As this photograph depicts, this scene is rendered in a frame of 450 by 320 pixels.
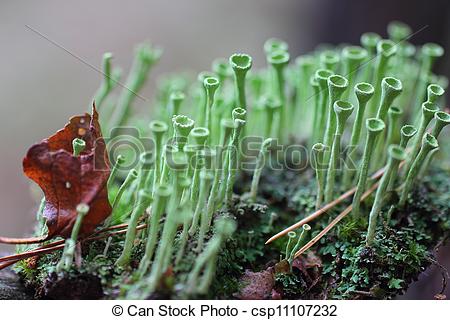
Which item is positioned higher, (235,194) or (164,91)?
(164,91)

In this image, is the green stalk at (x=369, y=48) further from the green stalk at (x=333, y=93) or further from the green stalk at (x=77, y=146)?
the green stalk at (x=77, y=146)

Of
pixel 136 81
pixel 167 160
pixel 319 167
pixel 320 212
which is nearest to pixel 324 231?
pixel 320 212

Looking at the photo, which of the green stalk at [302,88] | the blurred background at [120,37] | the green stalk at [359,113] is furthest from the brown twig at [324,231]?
the blurred background at [120,37]

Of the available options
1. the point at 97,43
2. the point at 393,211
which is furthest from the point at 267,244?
the point at 97,43

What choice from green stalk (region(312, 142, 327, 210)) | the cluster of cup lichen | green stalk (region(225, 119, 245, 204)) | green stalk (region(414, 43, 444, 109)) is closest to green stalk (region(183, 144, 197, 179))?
the cluster of cup lichen

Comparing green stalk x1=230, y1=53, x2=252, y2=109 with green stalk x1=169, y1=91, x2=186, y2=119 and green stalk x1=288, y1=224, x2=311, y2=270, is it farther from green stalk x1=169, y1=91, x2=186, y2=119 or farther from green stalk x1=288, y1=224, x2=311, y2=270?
green stalk x1=288, y1=224, x2=311, y2=270

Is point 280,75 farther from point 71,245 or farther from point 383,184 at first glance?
point 71,245
